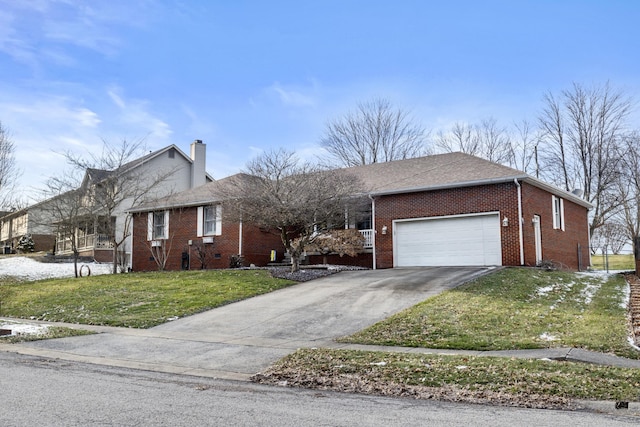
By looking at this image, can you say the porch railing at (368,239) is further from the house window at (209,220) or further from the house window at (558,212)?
the house window at (209,220)

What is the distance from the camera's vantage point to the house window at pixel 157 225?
93.0ft

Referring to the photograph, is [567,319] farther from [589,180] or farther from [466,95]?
[589,180]

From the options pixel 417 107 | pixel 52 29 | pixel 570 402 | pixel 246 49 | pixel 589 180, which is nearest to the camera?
pixel 570 402

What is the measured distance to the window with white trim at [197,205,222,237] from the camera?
26.4m

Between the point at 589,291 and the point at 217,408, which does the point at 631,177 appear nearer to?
the point at 589,291

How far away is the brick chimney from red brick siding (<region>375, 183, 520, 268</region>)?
19918 mm

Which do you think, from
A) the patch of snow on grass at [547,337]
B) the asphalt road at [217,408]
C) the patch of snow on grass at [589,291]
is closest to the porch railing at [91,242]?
the patch of snow on grass at [589,291]

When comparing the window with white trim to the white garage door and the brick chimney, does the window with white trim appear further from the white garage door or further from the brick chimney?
the brick chimney

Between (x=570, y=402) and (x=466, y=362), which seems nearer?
(x=570, y=402)

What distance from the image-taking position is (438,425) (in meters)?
5.56

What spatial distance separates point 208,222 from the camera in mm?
26859

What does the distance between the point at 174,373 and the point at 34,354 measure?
3.58m

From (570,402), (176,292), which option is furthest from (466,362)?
(176,292)

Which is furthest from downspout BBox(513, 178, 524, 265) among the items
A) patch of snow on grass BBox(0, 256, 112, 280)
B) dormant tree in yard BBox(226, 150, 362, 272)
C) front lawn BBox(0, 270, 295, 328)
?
patch of snow on grass BBox(0, 256, 112, 280)
